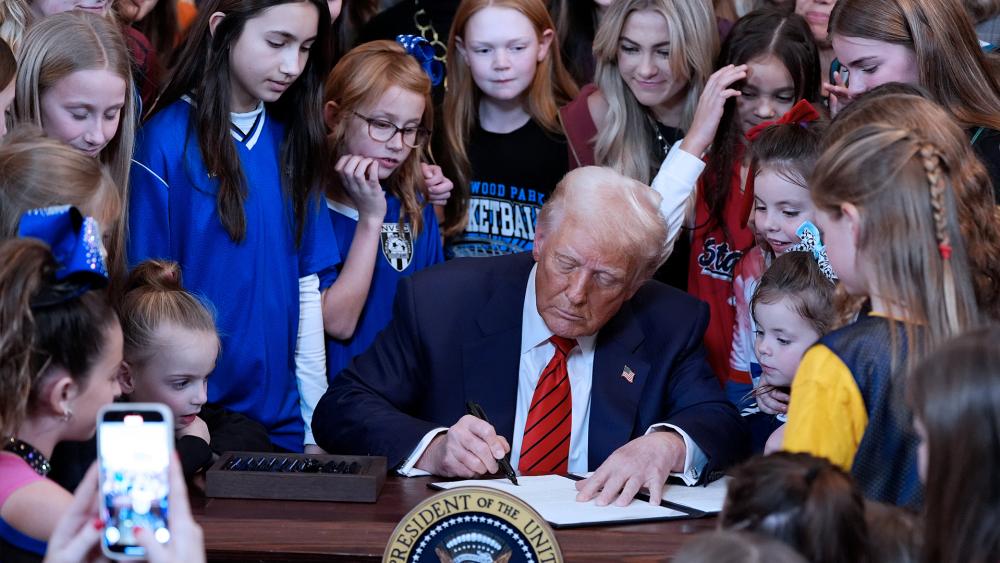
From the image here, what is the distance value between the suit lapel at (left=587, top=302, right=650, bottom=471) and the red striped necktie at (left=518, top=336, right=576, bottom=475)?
66 millimetres

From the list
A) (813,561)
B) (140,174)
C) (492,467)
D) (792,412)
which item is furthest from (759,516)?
(140,174)

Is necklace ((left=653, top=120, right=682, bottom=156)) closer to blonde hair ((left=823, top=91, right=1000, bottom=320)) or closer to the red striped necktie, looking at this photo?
the red striped necktie

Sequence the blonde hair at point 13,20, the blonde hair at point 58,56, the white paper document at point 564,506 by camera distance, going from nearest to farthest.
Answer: the white paper document at point 564,506, the blonde hair at point 58,56, the blonde hair at point 13,20

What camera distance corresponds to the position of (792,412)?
2.15m

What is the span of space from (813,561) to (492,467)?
1.07 m

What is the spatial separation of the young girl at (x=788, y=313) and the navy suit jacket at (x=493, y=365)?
20 cm

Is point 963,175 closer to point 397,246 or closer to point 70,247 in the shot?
point 70,247

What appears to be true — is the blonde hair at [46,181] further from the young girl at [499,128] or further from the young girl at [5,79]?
the young girl at [499,128]

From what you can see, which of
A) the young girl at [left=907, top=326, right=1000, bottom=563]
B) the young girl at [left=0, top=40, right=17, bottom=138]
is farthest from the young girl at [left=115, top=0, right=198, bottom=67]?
the young girl at [left=907, top=326, right=1000, bottom=563]

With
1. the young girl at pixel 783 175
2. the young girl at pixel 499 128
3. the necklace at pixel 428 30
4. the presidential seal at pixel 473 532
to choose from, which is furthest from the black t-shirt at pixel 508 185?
the presidential seal at pixel 473 532

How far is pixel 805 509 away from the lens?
1.76 metres

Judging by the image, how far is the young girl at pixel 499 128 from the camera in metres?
4.18

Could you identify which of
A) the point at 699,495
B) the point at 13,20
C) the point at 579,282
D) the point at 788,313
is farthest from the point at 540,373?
the point at 13,20

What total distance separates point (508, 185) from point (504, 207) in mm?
72
